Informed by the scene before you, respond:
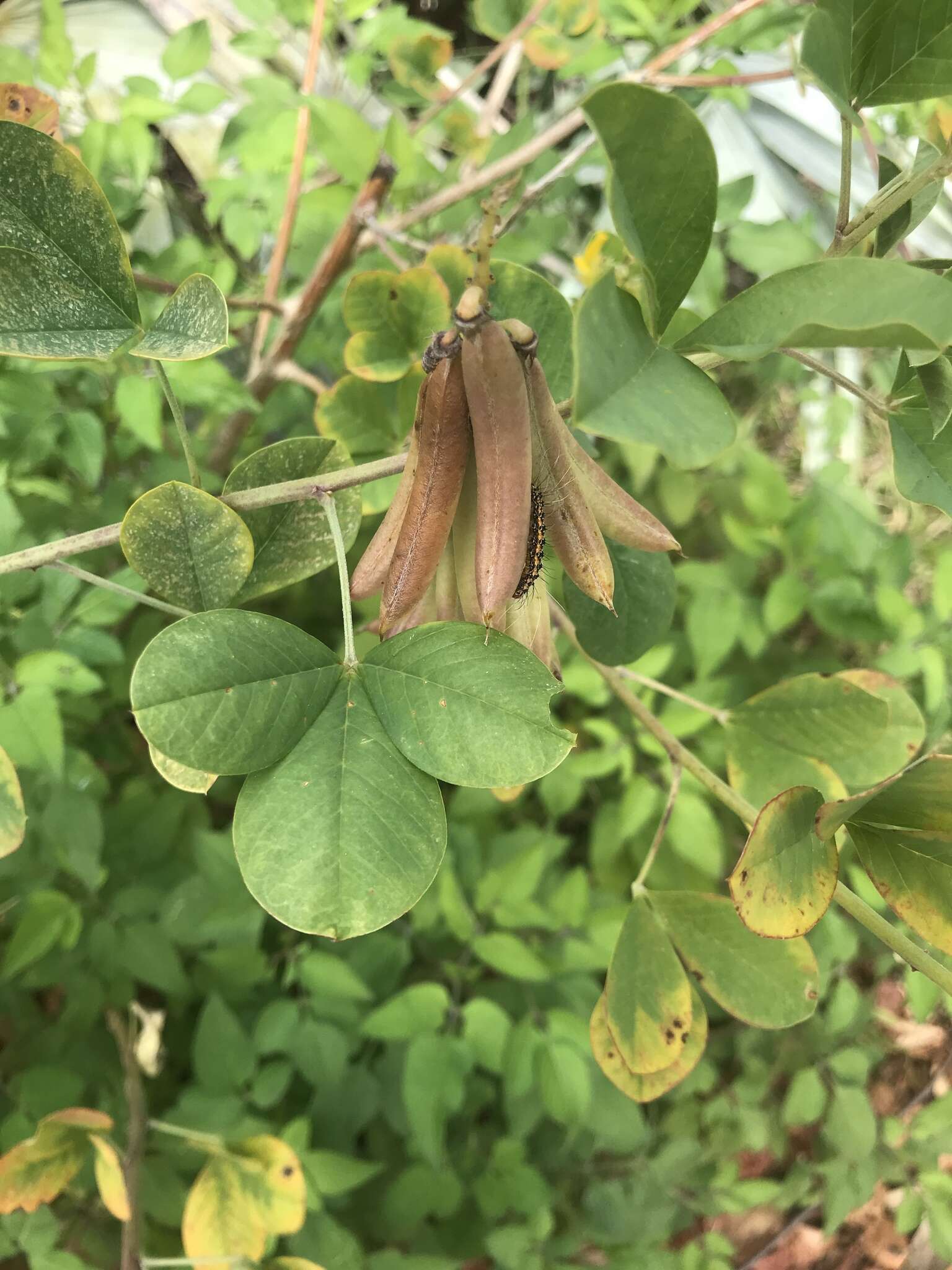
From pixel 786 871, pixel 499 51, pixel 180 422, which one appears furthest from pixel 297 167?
pixel 786 871

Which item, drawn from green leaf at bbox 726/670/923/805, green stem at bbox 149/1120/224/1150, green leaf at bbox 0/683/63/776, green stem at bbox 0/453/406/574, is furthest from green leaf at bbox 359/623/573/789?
green stem at bbox 149/1120/224/1150

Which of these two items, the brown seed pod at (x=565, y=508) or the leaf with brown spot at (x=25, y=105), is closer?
the brown seed pod at (x=565, y=508)

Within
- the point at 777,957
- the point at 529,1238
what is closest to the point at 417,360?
the point at 777,957

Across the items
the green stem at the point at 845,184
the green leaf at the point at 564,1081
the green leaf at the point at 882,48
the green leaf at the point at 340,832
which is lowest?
the green leaf at the point at 564,1081

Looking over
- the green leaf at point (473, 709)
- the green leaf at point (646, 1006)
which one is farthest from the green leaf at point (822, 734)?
the green leaf at point (473, 709)

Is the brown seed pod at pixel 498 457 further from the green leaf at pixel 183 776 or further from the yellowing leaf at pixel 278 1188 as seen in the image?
the yellowing leaf at pixel 278 1188

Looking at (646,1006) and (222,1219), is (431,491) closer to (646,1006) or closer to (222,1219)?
(646,1006)
